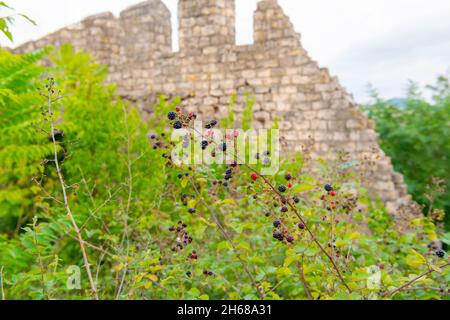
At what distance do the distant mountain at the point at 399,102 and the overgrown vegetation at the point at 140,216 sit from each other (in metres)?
2.94

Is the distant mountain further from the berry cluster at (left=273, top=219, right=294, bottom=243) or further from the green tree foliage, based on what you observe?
the berry cluster at (left=273, top=219, right=294, bottom=243)

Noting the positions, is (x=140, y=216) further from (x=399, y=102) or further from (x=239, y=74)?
(x=399, y=102)

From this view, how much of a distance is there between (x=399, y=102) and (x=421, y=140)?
1.39 m

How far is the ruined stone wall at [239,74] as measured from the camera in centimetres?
648

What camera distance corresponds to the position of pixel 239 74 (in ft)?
23.0

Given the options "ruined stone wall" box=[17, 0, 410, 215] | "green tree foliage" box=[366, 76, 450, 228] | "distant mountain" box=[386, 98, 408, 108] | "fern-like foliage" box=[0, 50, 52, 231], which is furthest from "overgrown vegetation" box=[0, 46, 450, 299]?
"distant mountain" box=[386, 98, 408, 108]

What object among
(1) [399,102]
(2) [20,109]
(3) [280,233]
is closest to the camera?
(3) [280,233]

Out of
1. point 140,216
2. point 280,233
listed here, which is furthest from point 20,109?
point 280,233

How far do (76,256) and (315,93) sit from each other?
3.75 meters

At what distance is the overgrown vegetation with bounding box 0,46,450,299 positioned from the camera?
114 inches

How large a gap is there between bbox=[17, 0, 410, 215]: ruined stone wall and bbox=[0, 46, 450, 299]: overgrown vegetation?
537 mm

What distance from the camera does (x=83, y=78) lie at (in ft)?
20.8
